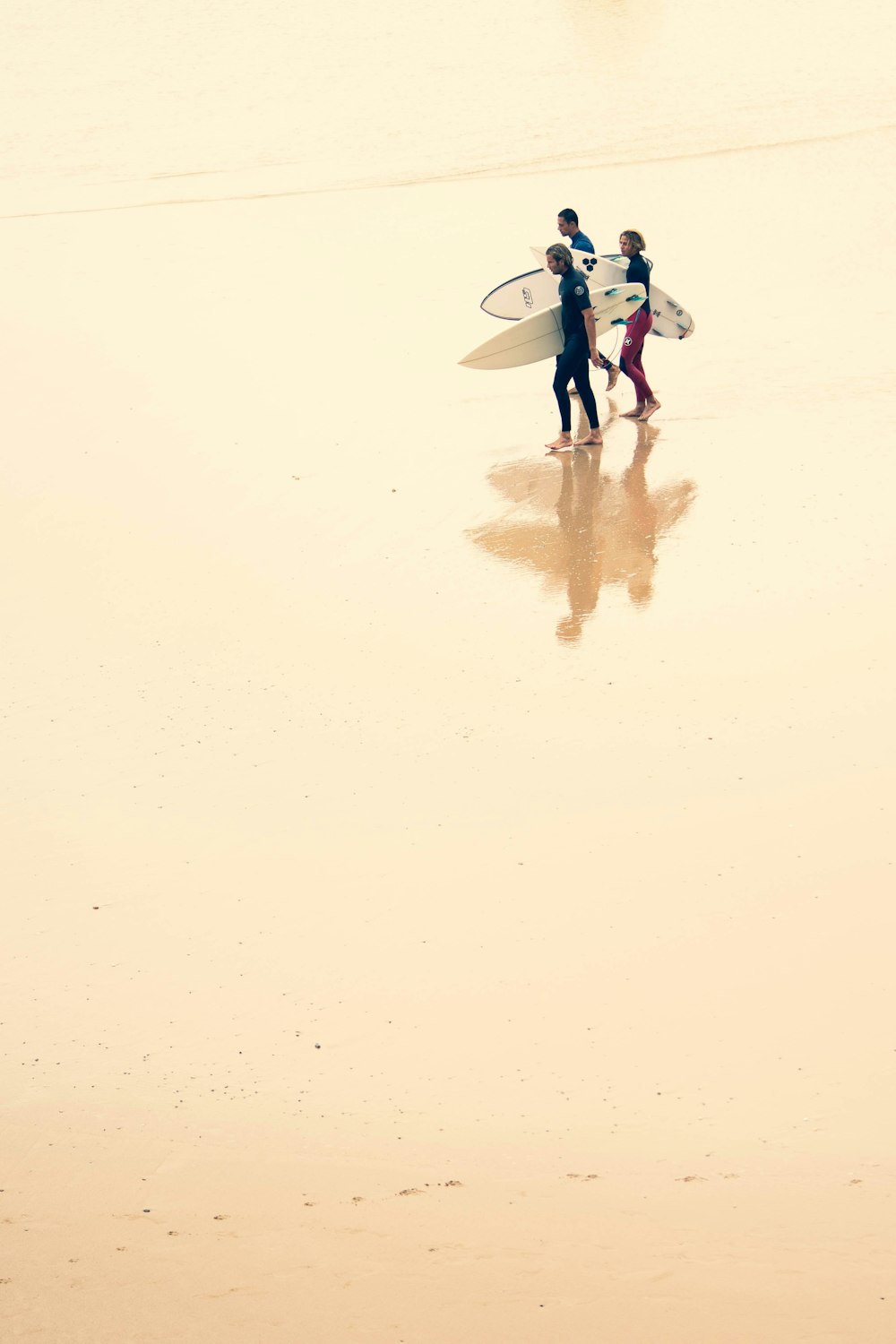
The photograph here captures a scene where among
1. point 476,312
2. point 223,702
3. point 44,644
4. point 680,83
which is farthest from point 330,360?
point 680,83

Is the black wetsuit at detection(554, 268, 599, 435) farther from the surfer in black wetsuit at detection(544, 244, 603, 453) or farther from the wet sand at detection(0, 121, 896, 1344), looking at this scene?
the wet sand at detection(0, 121, 896, 1344)

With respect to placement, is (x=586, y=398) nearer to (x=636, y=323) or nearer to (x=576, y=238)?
(x=636, y=323)

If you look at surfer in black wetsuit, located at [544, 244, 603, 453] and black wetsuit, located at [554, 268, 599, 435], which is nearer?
surfer in black wetsuit, located at [544, 244, 603, 453]

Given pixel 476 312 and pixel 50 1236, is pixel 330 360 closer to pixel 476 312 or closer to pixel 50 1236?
pixel 476 312

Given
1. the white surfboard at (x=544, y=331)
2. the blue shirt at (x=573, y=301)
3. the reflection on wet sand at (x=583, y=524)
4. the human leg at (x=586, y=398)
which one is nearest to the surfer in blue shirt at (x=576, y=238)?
the white surfboard at (x=544, y=331)

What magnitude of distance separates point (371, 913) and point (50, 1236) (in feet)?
6.28

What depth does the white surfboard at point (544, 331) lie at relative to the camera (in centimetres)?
1187

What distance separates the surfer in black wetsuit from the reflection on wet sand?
0.71 ft

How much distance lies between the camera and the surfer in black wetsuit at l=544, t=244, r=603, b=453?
10.9 m

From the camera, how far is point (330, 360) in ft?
49.5

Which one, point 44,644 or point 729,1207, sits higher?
point 44,644

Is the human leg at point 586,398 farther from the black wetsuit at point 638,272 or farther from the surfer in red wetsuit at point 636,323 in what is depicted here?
the black wetsuit at point 638,272

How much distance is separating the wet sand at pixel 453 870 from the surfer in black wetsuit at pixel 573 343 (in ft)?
1.58

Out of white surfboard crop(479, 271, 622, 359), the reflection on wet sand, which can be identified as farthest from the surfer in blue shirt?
the reflection on wet sand
